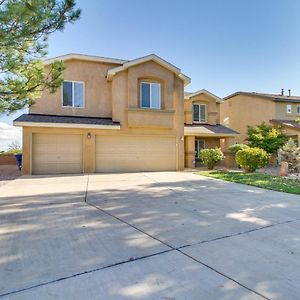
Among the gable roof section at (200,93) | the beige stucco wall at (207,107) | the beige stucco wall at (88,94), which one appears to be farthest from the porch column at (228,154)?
the beige stucco wall at (88,94)

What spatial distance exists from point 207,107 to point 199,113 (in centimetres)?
98

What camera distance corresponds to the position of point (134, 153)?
57.7 ft

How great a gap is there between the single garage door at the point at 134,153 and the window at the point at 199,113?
6282 millimetres

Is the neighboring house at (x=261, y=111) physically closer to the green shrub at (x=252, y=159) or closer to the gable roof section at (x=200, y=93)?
the gable roof section at (x=200, y=93)

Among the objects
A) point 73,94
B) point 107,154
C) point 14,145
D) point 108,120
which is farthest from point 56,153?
point 14,145

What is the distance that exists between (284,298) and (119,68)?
15946 millimetres

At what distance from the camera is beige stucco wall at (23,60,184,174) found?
16.6m

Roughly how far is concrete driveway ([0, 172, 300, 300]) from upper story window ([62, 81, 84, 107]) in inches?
414

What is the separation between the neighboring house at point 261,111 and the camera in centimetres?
2703

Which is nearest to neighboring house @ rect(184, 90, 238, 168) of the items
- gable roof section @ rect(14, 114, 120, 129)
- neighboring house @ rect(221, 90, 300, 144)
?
neighboring house @ rect(221, 90, 300, 144)

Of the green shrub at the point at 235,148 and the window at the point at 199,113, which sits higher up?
the window at the point at 199,113

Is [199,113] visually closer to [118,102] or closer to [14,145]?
[118,102]

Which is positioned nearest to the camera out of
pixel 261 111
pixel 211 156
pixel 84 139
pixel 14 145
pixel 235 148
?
pixel 84 139

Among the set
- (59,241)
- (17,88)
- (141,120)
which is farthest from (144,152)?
(59,241)
